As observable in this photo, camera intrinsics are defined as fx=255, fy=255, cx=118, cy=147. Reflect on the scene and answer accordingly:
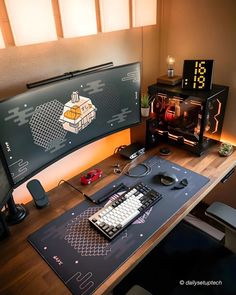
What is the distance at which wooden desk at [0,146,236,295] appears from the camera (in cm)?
90

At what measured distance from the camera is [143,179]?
1373mm

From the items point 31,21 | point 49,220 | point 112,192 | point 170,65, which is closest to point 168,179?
point 112,192

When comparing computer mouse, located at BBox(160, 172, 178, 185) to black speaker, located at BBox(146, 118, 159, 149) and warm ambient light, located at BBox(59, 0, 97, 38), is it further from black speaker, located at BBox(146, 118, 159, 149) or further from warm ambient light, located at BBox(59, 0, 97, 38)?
warm ambient light, located at BBox(59, 0, 97, 38)

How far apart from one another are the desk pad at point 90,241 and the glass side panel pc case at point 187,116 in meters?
0.33

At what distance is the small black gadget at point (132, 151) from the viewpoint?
61.0 inches

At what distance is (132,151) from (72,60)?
0.63 metres

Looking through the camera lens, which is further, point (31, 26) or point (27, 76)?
point (27, 76)

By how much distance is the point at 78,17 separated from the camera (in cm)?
125

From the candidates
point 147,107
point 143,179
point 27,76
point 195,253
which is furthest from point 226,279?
point 27,76

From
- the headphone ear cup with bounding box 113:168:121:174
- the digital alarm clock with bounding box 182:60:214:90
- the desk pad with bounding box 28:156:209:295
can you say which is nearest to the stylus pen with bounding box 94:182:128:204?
the desk pad with bounding box 28:156:209:295

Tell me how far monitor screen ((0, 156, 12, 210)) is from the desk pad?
0.21 metres

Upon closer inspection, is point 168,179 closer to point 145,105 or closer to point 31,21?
point 145,105

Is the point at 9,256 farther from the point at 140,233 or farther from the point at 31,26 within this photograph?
the point at 31,26

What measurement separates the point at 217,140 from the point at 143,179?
0.65 m
